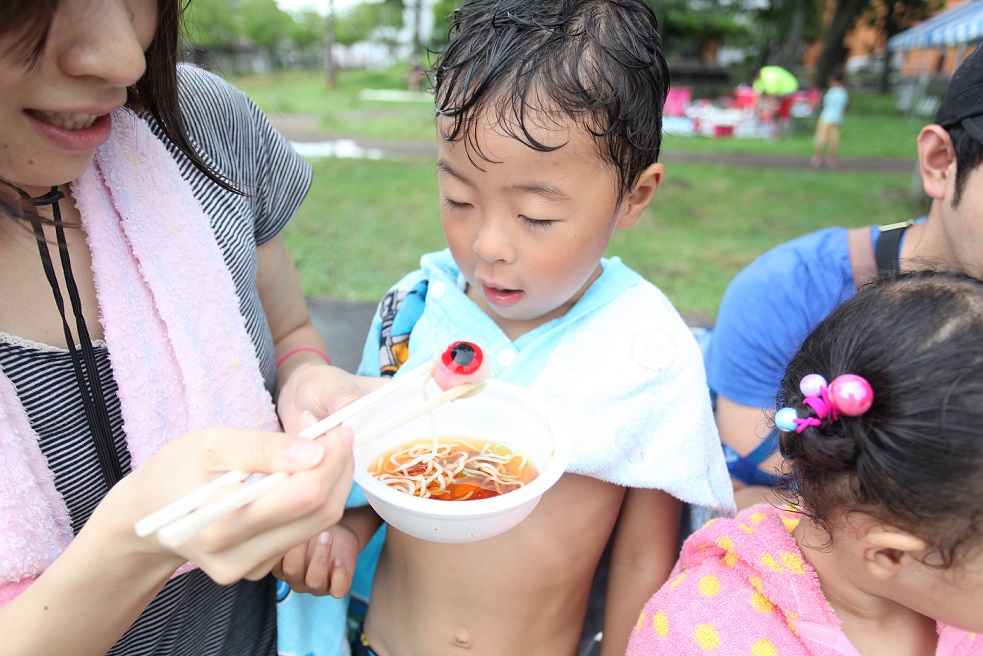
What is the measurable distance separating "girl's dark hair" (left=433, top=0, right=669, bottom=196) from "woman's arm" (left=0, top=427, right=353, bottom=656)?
31.2 inches

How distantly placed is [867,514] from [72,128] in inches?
61.4

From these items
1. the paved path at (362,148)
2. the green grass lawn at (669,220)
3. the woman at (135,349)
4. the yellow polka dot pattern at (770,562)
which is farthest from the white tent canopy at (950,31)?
the woman at (135,349)

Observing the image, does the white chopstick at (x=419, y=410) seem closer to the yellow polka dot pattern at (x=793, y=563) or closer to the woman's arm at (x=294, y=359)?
the woman's arm at (x=294, y=359)

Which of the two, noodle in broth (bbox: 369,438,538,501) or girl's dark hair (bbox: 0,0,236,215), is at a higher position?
girl's dark hair (bbox: 0,0,236,215)

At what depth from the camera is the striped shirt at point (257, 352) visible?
4.01ft

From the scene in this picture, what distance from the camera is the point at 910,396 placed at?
116 centimetres

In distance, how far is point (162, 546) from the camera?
951 millimetres

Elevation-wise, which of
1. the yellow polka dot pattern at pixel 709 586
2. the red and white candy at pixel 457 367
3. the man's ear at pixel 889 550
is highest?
the red and white candy at pixel 457 367

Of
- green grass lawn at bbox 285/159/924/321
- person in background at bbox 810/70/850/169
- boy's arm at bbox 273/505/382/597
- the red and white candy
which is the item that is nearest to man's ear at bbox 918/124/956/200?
the red and white candy

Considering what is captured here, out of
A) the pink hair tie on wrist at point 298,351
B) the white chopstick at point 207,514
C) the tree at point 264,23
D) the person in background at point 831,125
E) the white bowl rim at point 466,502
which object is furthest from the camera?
the tree at point 264,23

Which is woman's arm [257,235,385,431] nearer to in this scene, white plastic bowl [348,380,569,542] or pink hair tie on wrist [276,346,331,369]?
pink hair tie on wrist [276,346,331,369]

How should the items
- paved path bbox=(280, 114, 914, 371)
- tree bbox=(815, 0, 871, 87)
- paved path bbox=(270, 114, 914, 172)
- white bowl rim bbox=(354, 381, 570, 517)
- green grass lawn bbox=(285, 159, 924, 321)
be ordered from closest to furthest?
white bowl rim bbox=(354, 381, 570, 517) → paved path bbox=(280, 114, 914, 371) → green grass lawn bbox=(285, 159, 924, 321) → paved path bbox=(270, 114, 914, 172) → tree bbox=(815, 0, 871, 87)

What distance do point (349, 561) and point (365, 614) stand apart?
1.11 feet

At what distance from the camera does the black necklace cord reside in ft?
4.06
